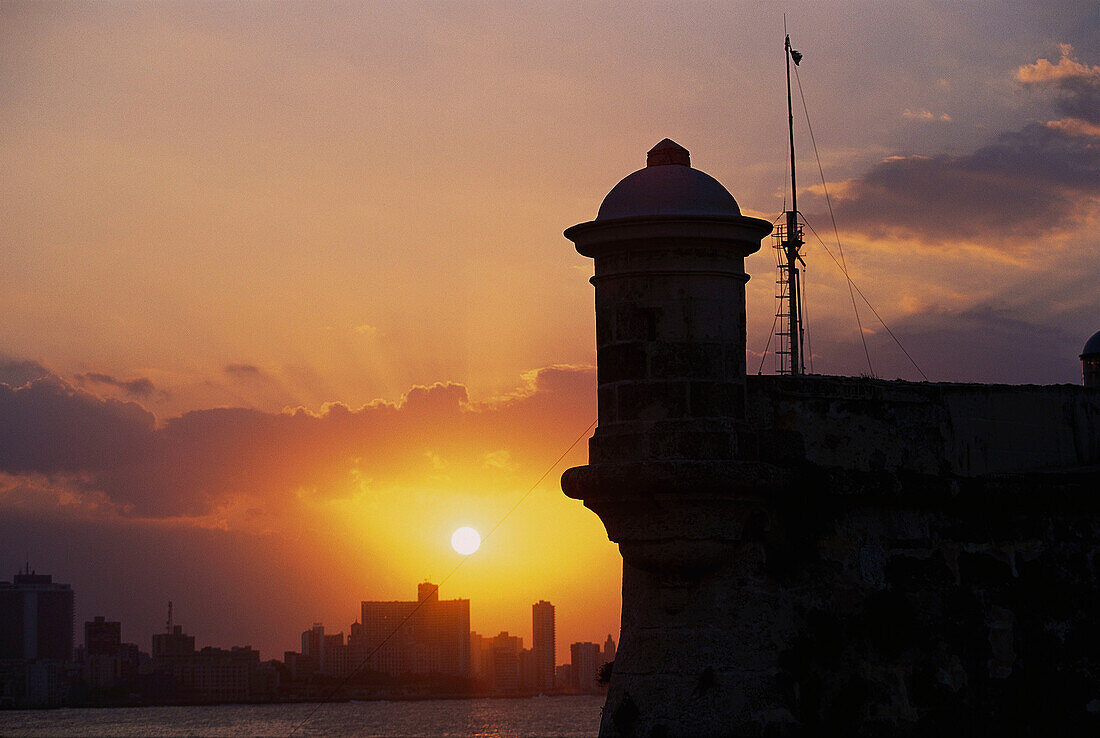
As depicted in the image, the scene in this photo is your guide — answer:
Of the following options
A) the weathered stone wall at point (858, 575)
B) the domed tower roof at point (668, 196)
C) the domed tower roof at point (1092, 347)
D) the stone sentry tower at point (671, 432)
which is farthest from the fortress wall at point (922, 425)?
the domed tower roof at point (1092, 347)

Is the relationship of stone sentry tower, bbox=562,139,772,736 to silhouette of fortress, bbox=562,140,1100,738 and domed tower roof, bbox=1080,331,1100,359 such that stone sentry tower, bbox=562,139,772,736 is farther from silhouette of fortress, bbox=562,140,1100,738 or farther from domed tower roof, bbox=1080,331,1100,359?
domed tower roof, bbox=1080,331,1100,359

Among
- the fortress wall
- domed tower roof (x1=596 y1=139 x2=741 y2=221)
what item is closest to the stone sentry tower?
domed tower roof (x1=596 y1=139 x2=741 y2=221)

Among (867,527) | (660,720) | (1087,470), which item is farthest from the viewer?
(1087,470)

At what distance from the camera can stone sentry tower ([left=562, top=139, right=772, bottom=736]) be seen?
939 cm

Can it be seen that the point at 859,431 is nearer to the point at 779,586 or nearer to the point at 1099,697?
the point at 779,586

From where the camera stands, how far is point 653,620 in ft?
31.6

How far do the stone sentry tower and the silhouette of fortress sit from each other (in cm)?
1

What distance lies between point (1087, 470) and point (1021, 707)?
6.33 ft

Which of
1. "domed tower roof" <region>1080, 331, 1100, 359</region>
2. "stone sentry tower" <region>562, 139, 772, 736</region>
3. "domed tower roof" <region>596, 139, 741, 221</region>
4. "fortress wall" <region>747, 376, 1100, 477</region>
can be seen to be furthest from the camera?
"domed tower roof" <region>1080, 331, 1100, 359</region>

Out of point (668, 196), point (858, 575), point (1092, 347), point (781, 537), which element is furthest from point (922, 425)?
point (1092, 347)

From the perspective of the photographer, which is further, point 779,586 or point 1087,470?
point 1087,470

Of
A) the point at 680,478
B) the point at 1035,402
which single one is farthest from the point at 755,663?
the point at 1035,402

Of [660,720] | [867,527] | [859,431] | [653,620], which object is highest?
[859,431]

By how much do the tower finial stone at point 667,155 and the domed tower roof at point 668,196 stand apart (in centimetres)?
7
